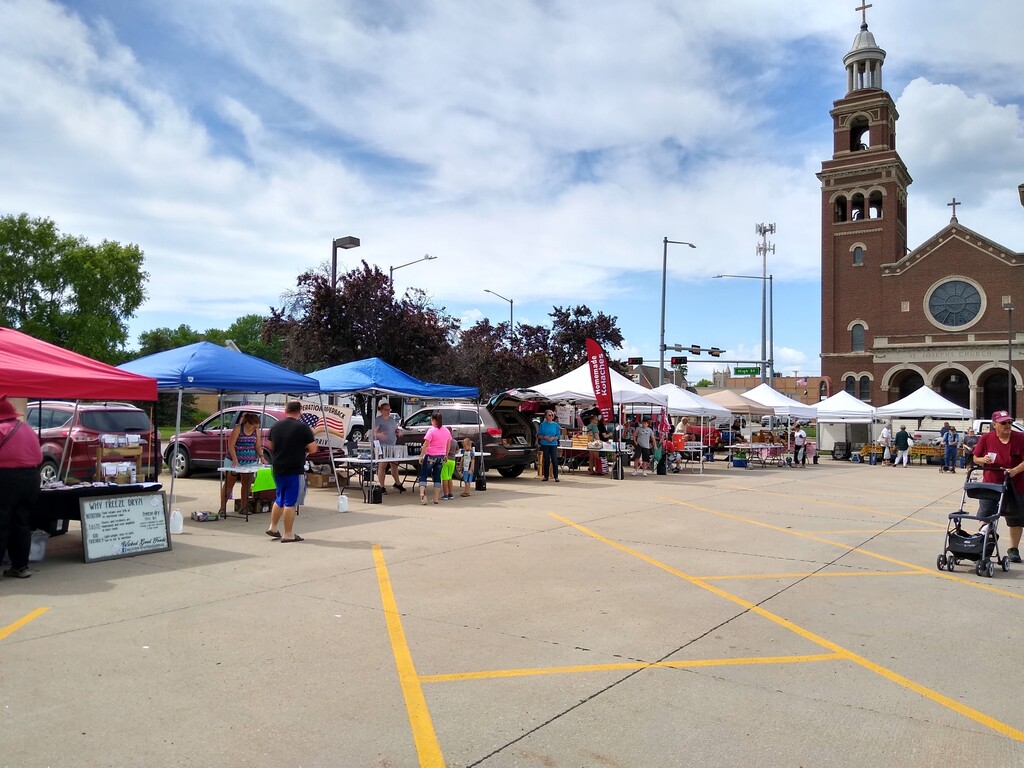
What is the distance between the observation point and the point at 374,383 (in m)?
14.8

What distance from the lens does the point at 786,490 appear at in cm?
1847

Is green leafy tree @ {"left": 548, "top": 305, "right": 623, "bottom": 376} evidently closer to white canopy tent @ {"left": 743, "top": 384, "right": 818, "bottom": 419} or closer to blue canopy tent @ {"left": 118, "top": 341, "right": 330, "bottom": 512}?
white canopy tent @ {"left": 743, "top": 384, "right": 818, "bottom": 419}

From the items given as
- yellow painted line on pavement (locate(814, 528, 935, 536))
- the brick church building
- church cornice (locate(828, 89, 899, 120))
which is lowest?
yellow painted line on pavement (locate(814, 528, 935, 536))

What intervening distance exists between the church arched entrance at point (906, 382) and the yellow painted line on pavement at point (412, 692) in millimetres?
56635

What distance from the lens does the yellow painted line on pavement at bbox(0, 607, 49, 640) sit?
5773 mm

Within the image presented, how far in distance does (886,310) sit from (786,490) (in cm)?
4402

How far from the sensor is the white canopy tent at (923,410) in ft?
107

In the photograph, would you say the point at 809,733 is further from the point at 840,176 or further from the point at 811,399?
the point at 811,399

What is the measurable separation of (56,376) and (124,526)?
190cm

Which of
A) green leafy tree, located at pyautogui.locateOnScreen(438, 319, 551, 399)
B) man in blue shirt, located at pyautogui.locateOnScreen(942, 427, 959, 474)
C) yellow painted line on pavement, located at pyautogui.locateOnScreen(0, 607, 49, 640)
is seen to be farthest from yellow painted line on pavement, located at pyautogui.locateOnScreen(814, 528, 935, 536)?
green leafy tree, located at pyautogui.locateOnScreen(438, 319, 551, 399)

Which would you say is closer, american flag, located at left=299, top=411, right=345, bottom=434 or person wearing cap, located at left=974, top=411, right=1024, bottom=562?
person wearing cap, located at left=974, top=411, right=1024, bottom=562

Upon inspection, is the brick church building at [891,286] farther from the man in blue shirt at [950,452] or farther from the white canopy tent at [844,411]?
the man in blue shirt at [950,452]

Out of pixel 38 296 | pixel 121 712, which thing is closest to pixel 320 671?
pixel 121 712

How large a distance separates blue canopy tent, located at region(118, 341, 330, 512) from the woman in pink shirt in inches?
102
